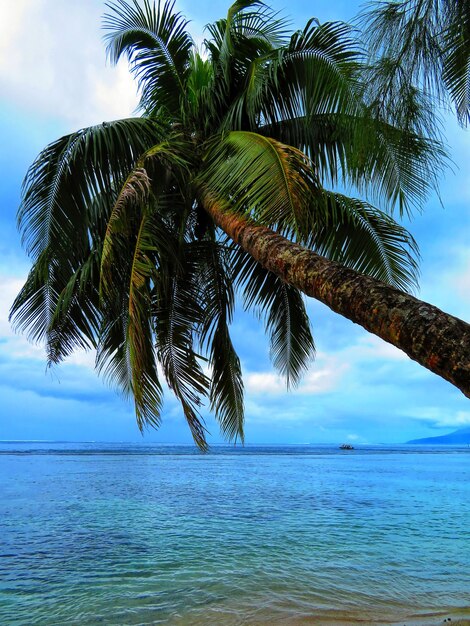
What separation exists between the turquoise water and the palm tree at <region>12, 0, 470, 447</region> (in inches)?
91.7

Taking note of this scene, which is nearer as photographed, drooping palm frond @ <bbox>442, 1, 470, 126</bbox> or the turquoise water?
drooping palm frond @ <bbox>442, 1, 470, 126</bbox>

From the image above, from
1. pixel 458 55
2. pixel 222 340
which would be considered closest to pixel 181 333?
pixel 222 340

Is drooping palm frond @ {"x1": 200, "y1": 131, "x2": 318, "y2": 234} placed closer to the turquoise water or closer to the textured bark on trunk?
the textured bark on trunk

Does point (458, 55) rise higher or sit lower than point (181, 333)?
higher

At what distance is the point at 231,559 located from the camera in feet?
31.1

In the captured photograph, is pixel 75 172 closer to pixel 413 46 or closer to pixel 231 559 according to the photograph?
pixel 413 46

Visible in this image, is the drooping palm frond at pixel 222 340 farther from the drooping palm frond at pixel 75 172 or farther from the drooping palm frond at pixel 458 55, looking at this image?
the drooping palm frond at pixel 458 55

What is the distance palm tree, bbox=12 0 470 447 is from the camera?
5406 millimetres

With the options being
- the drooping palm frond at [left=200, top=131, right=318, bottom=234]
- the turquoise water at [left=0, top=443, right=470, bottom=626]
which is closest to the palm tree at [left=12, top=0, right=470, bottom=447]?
the drooping palm frond at [left=200, top=131, right=318, bottom=234]

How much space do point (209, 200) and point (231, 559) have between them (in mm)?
6531

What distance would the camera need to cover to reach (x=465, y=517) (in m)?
15.1

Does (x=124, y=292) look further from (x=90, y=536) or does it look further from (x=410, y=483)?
(x=410, y=483)

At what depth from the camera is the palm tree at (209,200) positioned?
5.41 m

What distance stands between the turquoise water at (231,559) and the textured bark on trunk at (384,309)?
453 centimetres
